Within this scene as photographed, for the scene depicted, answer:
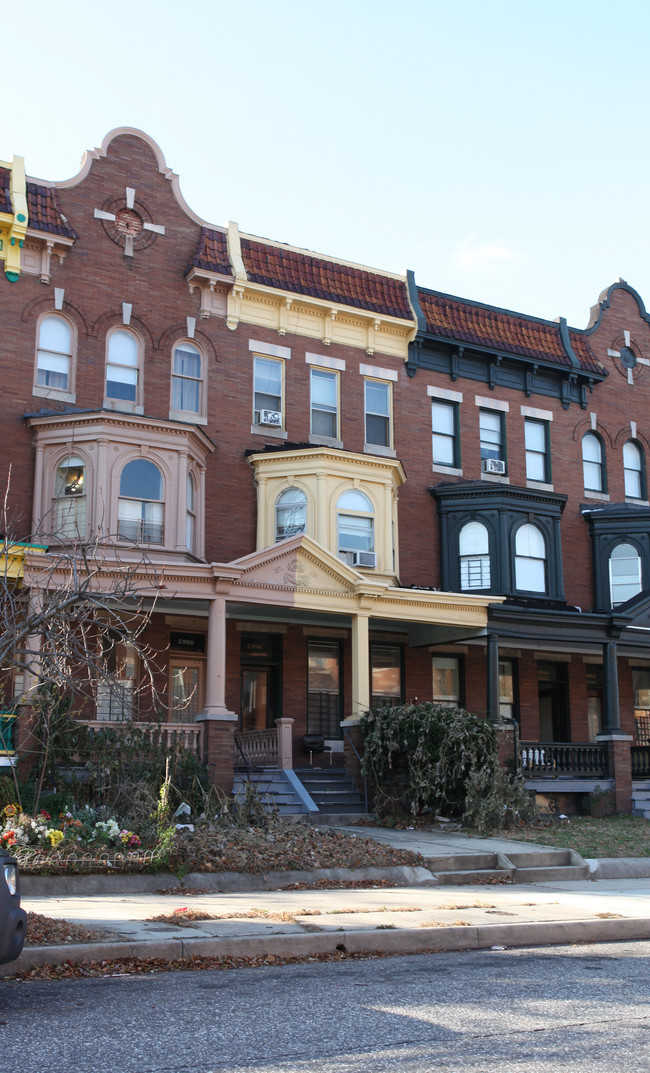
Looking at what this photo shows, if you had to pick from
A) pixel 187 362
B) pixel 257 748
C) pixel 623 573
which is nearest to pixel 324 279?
pixel 187 362

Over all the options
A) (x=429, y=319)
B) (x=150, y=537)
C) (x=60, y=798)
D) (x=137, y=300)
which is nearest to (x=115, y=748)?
(x=60, y=798)

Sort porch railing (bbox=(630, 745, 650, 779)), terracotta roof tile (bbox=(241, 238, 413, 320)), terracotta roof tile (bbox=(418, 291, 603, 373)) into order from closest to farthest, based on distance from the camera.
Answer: terracotta roof tile (bbox=(241, 238, 413, 320)) → porch railing (bbox=(630, 745, 650, 779)) → terracotta roof tile (bbox=(418, 291, 603, 373))

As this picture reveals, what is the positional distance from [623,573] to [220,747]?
13.7m

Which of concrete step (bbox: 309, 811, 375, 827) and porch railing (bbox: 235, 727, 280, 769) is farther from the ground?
porch railing (bbox: 235, 727, 280, 769)

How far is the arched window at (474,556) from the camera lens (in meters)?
25.5

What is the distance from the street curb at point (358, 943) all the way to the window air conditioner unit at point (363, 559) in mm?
13320

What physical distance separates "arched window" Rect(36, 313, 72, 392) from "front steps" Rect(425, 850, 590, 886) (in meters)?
12.8

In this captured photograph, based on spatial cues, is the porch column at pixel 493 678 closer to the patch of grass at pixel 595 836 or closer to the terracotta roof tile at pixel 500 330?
the patch of grass at pixel 595 836

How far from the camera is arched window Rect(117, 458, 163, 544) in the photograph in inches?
821

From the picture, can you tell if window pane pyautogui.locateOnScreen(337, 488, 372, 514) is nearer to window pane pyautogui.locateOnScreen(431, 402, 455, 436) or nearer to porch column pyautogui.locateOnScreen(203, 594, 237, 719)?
window pane pyautogui.locateOnScreen(431, 402, 455, 436)

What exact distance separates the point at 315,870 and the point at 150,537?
923cm

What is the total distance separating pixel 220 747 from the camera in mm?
18297

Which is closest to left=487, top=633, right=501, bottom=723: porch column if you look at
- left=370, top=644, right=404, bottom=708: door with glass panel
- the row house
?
the row house

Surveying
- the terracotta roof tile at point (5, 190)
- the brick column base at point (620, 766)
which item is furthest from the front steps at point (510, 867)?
the terracotta roof tile at point (5, 190)
